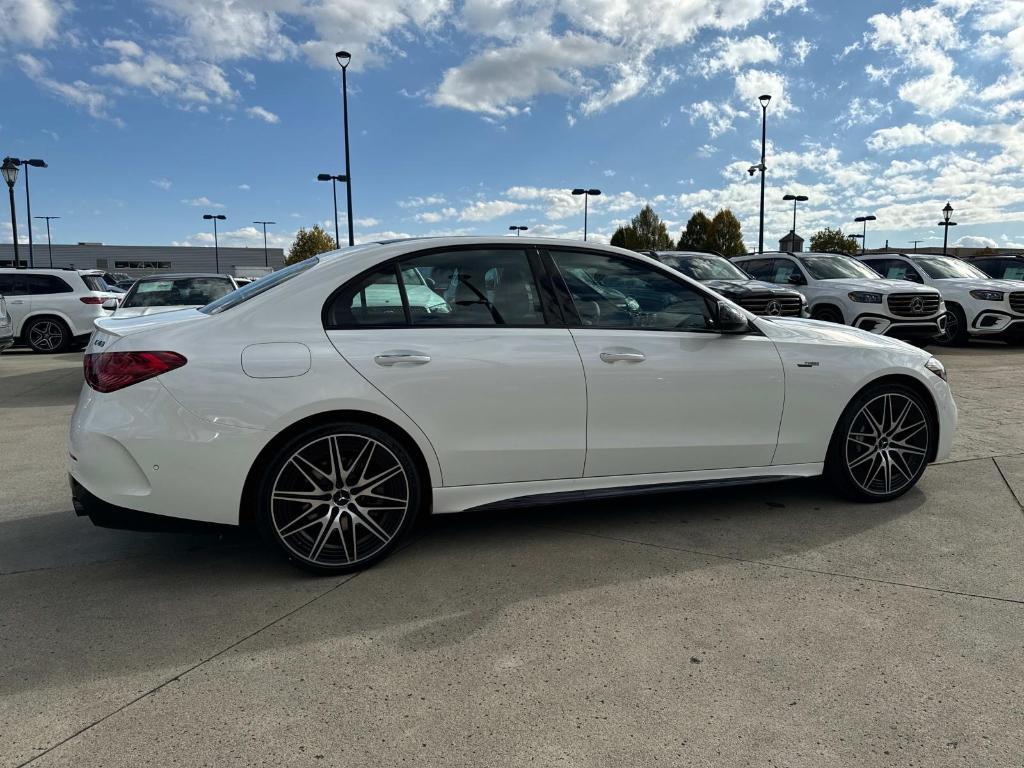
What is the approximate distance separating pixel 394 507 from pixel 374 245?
133cm

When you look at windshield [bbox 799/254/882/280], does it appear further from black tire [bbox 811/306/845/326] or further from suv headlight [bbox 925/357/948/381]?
suv headlight [bbox 925/357/948/381]

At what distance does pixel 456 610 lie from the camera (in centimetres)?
306

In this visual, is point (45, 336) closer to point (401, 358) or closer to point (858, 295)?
point (401, 358)

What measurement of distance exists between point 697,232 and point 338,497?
77464mm

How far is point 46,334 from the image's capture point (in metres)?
13.5

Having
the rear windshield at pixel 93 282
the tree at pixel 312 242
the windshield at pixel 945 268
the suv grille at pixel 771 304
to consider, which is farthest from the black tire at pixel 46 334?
the tree at pixel 312 242

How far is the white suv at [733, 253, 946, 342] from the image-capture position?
11969mm

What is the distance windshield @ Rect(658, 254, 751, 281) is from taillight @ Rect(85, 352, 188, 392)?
10613 mm

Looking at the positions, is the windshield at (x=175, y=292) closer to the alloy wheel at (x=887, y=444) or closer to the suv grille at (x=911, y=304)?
the alloy wheel at (x=887, y=444)

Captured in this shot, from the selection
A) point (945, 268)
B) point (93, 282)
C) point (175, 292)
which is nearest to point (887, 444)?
point (175, 292)

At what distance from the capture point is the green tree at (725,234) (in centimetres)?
7338

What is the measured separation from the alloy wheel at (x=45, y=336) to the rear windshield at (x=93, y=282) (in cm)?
95

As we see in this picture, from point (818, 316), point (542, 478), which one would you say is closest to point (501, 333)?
point (542, 478)

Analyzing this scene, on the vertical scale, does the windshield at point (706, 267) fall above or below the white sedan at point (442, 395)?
above
